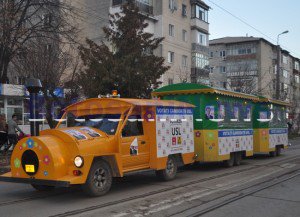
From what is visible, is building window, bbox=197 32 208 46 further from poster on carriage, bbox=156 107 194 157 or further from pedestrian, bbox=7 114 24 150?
poster on carriage, bbox=156 107 194 157

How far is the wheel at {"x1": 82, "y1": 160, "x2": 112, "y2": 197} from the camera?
347 inches

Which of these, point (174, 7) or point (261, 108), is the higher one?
point (174, 7)

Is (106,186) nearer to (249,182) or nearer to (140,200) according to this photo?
(140,200)

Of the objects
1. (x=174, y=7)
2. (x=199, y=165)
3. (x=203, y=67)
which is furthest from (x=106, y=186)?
(x=203, y=67)

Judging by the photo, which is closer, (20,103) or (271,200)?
(271,200)

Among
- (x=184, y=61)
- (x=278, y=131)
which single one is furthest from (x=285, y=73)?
(x=278, y=131)

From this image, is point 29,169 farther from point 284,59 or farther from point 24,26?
point 284,59

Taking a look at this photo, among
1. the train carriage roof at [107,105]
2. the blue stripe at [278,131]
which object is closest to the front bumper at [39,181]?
the train carriage roof at [107,105]

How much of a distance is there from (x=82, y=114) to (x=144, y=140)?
1746 millimetres

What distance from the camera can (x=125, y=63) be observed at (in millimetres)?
19250

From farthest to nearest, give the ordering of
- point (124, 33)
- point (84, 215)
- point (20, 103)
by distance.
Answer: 1. point (20, 103)
2. point (124, 33)
3. point (84, 215)

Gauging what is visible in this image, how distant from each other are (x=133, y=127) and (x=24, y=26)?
10106mm

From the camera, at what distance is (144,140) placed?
1070 centimetres

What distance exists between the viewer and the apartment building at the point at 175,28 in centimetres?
4010
